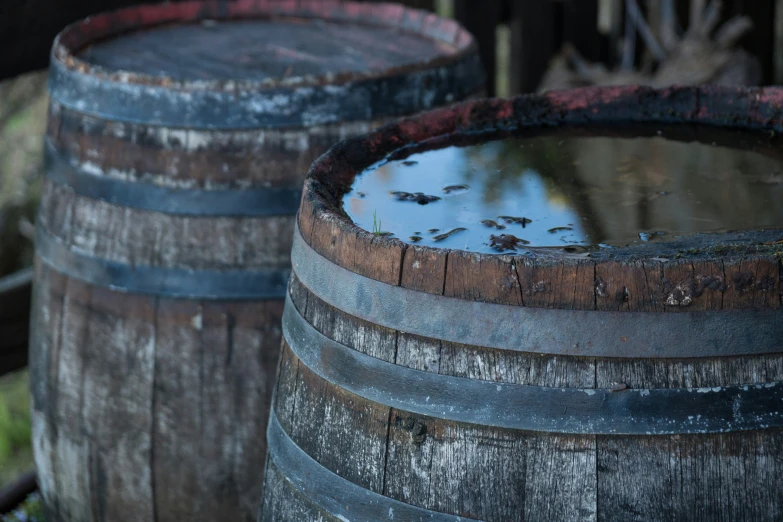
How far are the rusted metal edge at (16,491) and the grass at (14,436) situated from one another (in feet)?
2.43

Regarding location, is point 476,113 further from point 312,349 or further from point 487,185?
point 312,349

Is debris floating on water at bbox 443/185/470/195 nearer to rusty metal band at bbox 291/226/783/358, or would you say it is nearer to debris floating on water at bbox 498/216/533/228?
debris floating on water at bbox 498/216/533/228

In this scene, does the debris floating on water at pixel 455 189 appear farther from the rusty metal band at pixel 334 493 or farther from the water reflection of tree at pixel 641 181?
the rusty metal band at pixel 334 493

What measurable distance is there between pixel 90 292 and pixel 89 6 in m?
1.31

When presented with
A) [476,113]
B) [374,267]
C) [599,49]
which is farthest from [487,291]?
[599,49]

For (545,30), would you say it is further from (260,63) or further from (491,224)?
(491,224)

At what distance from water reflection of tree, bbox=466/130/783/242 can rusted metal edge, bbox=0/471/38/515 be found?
6.89 ft

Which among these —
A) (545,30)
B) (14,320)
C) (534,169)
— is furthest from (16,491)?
(545,30)

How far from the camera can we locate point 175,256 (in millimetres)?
2123

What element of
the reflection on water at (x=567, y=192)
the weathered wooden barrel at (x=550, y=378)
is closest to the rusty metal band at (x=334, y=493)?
the weathered wooden barrel at (x=550, y=378)

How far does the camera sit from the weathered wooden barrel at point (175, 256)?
209 centimetres

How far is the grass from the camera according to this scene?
13.1ft

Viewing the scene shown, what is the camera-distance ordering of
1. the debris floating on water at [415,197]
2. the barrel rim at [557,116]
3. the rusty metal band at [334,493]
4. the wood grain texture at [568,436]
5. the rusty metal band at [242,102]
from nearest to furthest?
the wood grain texture at [568,436]
the rusty metal band at [334,493]
the debris floating on water at [415,197]
the barrel rim at [557,116]
the rusty metal band at [242,102]

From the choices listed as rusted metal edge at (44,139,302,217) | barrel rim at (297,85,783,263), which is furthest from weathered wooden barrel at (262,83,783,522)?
rusted metal edge at (44,139,302,217)
